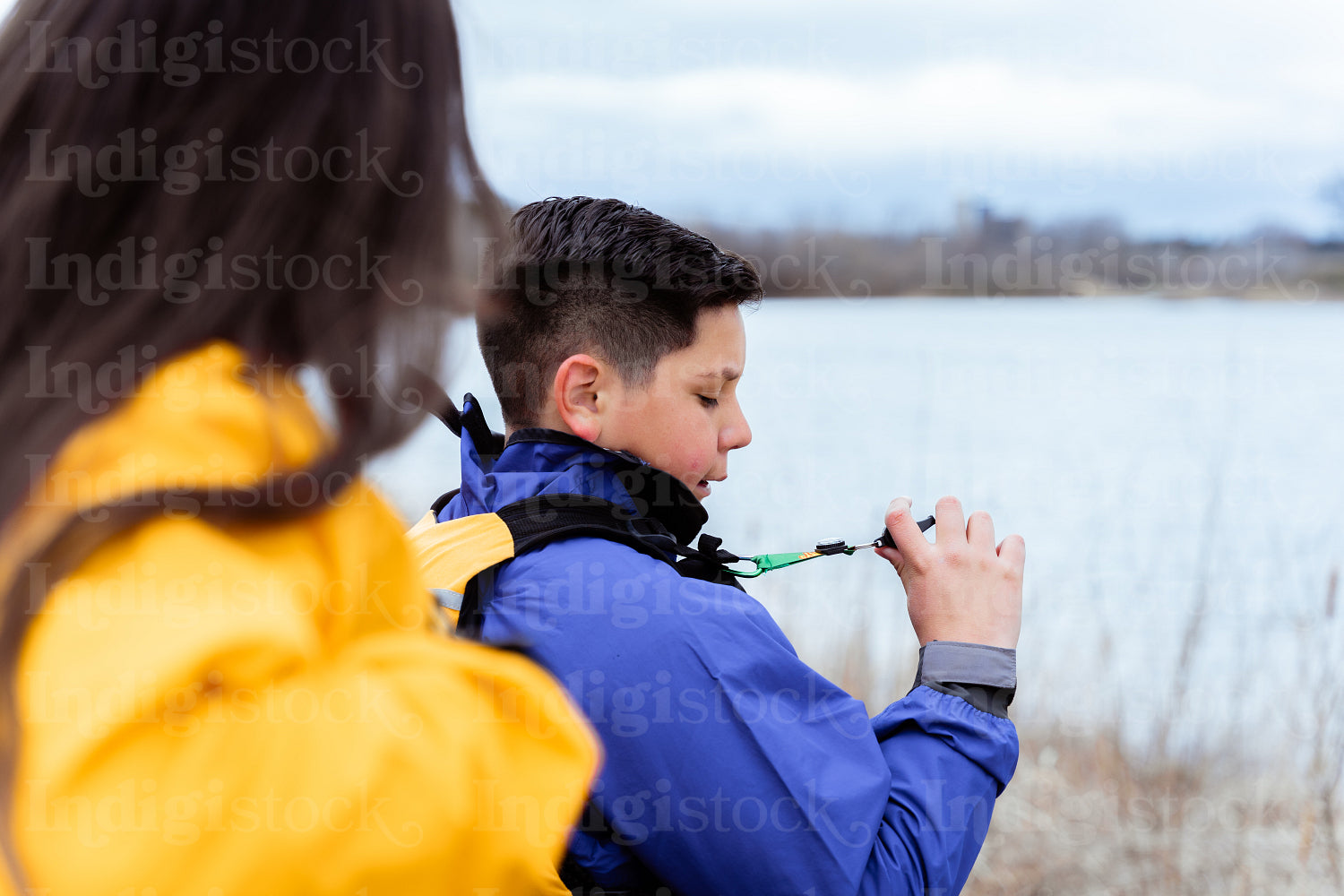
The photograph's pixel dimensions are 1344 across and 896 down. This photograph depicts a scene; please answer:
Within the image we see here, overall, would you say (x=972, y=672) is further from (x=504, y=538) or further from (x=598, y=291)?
(x=598, y=291)

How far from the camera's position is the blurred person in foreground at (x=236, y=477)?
1.96 ft

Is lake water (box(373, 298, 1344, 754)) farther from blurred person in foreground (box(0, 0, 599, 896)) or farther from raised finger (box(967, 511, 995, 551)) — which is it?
blurred person in foreground (box(0, 0, 599, 896))

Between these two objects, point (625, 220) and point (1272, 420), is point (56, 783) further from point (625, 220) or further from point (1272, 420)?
point (1272, 420)

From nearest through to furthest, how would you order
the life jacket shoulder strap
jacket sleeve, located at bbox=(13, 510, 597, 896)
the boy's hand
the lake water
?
jacket sleeve, located at bbox=(13, 510, 597, 896), the life jacket shoulder strap, the boy's hand, the lake water

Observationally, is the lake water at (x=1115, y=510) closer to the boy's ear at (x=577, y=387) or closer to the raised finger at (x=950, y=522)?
the boy's ear at (x=577, y=387)

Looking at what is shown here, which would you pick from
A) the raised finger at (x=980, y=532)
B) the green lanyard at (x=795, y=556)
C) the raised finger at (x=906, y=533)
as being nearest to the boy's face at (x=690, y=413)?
the green lanyard at (x=795, y=556)

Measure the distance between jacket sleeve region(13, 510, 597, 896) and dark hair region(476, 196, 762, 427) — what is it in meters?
1.09

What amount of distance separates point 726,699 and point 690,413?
556 mm

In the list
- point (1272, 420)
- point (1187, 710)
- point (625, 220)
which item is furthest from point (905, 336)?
point (625, 220)

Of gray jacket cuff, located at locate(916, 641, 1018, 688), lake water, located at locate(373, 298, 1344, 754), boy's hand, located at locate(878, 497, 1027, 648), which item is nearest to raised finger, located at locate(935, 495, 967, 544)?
boy's hand, located at locate(878, 497, 1027, 648)

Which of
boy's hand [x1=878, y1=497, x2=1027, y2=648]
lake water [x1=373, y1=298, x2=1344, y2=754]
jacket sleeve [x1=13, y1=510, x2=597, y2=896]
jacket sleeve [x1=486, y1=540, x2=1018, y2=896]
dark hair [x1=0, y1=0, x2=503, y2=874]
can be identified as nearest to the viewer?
jacket sleeve [x1=13, y1=510, x2=597, y2=896]

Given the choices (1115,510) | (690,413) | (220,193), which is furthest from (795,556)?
(1115,510)

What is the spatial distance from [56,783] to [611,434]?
1.14 meters

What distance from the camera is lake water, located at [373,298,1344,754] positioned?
12.3 feet
